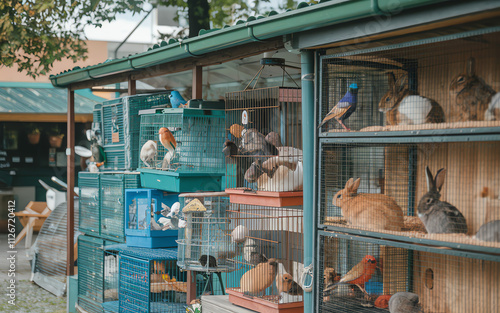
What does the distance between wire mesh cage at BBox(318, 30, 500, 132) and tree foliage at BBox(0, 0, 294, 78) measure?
5790 mm

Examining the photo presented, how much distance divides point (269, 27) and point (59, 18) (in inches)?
320

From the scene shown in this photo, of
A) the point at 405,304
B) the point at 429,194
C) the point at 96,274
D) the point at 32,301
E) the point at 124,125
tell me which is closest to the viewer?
the point at 429,194

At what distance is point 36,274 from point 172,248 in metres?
4.41

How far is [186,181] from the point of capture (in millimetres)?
4816

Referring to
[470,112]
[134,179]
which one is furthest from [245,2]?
[470,112]

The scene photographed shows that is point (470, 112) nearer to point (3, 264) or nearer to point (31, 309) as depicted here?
point (31, 309)

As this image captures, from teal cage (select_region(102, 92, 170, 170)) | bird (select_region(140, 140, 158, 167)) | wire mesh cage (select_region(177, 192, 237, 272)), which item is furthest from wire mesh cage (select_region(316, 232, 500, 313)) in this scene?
teal cage (select_region(102, 92, 170, 170))

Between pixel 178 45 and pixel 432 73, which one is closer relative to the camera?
pixel 432 73

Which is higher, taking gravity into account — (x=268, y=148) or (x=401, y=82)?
(x=401, y=82)

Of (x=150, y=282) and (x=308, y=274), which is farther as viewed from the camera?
(x=150, y=282)

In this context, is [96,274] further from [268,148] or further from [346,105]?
[346,105]

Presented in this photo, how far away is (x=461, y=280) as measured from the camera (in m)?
3.16

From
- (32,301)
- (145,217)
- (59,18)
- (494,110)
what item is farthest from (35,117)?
(494,110)

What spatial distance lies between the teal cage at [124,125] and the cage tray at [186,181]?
→ 0.83 meters
